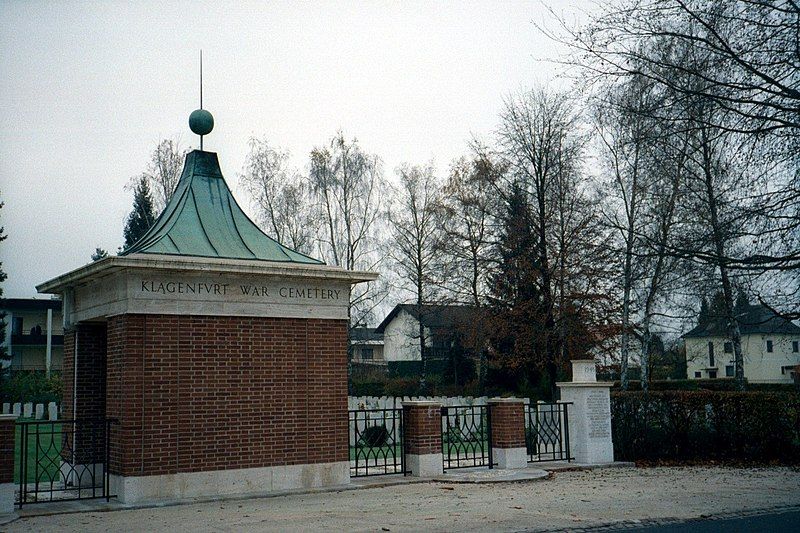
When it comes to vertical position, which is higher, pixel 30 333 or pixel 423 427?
pixel 30 333

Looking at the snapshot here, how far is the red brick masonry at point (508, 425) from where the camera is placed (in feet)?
50.6

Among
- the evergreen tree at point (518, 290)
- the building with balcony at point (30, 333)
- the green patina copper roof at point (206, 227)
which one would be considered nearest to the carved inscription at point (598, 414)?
the green patina copper roof at point (206, 227)

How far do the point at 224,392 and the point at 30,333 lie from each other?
49.0 m

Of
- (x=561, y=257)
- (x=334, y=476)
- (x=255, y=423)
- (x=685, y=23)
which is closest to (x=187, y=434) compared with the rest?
(x=255, y=423)

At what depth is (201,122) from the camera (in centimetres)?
1503

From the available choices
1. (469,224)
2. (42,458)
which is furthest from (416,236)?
(42,458)

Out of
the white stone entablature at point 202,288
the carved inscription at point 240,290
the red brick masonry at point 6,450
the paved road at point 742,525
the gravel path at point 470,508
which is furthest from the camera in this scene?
the carved inscription at point 240,290

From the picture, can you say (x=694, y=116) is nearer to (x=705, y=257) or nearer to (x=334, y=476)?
(x=705, y=257)

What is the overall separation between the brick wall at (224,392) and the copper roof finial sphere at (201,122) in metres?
4.40

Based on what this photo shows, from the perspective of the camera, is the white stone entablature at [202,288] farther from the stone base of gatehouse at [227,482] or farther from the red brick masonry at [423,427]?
the stone base of gatehouse at [227,482]

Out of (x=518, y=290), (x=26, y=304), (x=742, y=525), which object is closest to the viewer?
(x=742, y=525)

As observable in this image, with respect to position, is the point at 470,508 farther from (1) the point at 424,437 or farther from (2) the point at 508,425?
(2) the point at 508,425

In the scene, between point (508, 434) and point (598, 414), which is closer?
point (508, 434)

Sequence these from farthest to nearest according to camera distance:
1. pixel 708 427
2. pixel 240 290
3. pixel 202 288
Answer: pixel 708 427 → pixel 240 290 → pixel 202 288
